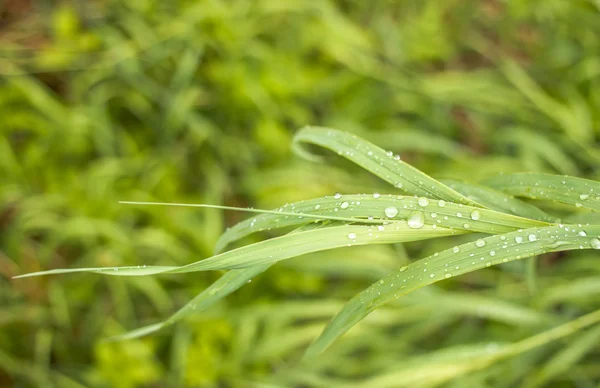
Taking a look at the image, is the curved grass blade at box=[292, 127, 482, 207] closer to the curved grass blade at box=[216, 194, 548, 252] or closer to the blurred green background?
the curved grass blade at box=[216, 194, 548, 252]

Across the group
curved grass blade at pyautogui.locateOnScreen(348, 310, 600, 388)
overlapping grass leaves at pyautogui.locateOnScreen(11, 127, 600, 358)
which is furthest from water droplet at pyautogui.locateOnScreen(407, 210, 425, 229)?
curved grass blade at pyautogui.locateOnScreen(348, 310, 600, 388)

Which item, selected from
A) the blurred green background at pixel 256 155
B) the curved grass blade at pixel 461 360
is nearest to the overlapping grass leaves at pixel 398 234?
the curved grass blade at pixel 461 360

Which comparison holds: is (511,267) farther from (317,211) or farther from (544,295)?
(317,211)

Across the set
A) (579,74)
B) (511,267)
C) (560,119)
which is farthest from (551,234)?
(579,74)

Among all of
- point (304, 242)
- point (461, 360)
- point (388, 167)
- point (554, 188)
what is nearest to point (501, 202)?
point (554, 188)

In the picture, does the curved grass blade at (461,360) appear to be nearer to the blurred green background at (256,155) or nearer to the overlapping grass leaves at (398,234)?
the blurred green background at (256,155)

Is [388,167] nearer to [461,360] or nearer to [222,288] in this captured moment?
[222,288]
